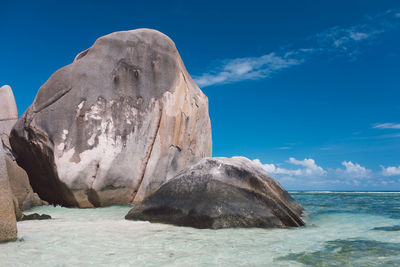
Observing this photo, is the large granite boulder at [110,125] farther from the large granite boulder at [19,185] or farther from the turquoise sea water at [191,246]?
the turquoise sea water at [191,246]

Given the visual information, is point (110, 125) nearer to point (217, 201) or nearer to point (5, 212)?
point (217, 201)

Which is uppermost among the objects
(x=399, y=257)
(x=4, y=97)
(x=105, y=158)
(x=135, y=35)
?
(x=135, y=35)

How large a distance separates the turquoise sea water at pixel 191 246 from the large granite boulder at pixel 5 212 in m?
0.14

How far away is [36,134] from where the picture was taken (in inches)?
302

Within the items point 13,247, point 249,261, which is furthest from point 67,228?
point 249,261

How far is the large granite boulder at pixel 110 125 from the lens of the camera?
305 inches

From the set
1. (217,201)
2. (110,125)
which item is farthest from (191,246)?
(110,125)

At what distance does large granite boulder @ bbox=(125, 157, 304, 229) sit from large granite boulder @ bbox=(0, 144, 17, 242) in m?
2.09

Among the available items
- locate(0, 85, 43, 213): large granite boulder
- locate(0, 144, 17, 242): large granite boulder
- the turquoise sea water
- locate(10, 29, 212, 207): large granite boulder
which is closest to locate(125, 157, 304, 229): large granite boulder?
the turquoise sea water

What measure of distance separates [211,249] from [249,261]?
0.54 m

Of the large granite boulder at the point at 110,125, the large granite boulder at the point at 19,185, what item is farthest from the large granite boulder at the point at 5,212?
the large granite boulder at the point at 110,125

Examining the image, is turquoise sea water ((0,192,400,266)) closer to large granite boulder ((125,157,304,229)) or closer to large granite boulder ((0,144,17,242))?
large granite boulder ((0,144,17,242))

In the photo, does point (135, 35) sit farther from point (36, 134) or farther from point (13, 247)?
point (13, 247)

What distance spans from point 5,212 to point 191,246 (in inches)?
79.1
